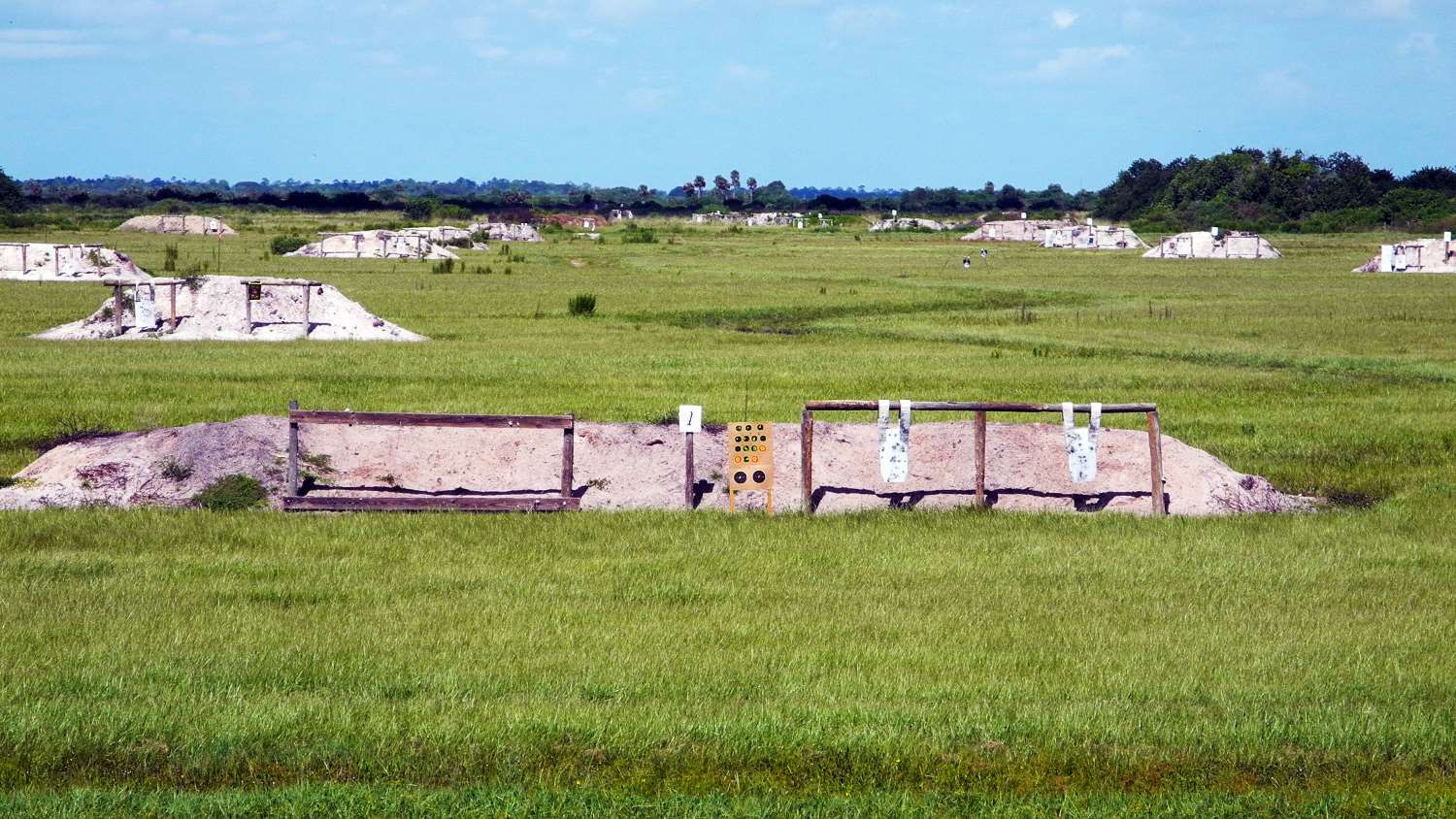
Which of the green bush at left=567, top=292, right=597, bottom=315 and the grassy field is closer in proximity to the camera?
the grassy field

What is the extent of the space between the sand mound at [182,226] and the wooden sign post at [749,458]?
354ft

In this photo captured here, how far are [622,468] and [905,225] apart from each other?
156 m

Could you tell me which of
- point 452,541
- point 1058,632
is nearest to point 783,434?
point 452,541

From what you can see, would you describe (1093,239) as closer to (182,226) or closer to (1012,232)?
(1012,232)

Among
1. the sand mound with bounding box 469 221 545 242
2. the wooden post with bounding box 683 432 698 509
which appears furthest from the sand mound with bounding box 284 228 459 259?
the wooden post with bounding box 683 432 698 509

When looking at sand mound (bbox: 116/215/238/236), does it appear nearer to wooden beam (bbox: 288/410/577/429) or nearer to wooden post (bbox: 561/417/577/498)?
wooden beam (bbox: 288/410/577/429)

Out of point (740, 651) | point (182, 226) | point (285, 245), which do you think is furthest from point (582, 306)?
point (182, 226)

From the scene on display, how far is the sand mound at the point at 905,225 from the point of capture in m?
167

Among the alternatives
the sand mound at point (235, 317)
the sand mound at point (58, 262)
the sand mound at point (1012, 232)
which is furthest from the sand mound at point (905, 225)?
the sand mound at point (235, 317)

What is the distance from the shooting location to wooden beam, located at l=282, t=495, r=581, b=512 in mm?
16953

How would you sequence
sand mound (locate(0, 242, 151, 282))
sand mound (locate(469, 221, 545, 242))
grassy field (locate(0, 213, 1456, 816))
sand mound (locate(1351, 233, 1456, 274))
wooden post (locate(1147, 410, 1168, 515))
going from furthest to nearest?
1. sand mound (locate(469, 221, 545, 242))
2. sand mound (locate(1351, 233, 1456, 274))
3. sand mound (locate(0, 242, 151, 282))
4. wooden post (locate(1147, 410, 1168, 515))
5. grassy field (locate(0, 213, 1456, 816))

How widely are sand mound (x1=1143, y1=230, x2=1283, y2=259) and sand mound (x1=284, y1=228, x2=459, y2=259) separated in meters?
46.5

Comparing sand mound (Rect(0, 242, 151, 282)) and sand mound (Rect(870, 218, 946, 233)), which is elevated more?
sand mound (Rect(870, 218, 946, 233))

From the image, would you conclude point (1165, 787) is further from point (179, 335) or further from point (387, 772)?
point (179, 335)
